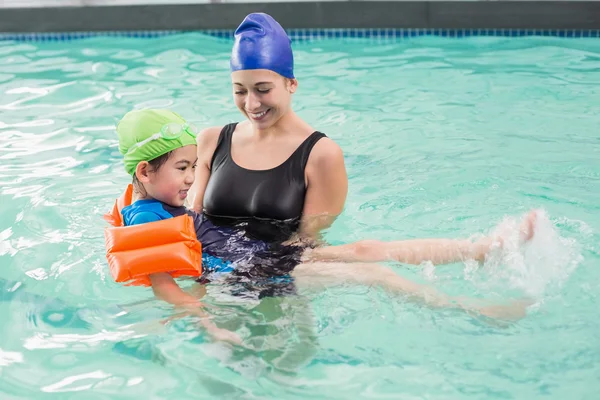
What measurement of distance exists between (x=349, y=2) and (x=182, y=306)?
7417 millimetres

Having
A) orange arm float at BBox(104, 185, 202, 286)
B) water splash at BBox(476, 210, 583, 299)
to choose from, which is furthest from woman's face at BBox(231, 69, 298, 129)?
water splash at BBox(476, 210, 583, 299)

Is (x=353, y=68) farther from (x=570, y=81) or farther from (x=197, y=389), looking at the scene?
(x=197, y=389)

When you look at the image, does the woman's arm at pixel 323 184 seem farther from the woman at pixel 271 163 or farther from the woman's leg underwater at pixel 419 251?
the woman's leg underwater at pixel 419 251

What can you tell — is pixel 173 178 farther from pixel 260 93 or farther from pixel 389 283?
pixel 389 283

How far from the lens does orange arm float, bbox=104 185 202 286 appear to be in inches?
148

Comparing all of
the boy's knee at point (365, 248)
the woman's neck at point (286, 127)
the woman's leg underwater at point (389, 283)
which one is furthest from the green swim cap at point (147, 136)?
the boy's knee at point (365, 248)

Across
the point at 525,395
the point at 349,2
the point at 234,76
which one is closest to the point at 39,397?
the point at 234,76

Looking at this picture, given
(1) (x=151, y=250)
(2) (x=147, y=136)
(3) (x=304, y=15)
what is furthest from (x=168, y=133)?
(3) (x=304, y=15)

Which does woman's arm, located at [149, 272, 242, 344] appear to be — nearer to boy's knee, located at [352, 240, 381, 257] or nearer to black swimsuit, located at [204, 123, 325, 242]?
black swimsuit, located at [204, 123, 325, 242]

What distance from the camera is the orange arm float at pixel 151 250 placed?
148 inches

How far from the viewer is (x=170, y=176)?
3.97 m

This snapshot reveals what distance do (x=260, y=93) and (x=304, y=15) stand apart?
6.63m

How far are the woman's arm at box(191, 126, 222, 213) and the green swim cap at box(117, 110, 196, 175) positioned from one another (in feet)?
1.95

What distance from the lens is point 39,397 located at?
3639 millimetres
